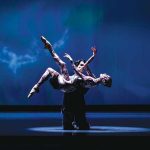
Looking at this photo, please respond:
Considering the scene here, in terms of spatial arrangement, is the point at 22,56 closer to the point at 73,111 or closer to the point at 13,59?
the point at 13,59

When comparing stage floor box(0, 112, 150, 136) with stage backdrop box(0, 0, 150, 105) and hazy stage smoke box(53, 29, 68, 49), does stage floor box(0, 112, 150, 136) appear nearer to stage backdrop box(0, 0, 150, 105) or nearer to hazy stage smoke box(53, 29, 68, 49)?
stage backdrop box(0, 0, 150, 105)

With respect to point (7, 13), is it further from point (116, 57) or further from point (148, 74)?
point (148, 74)

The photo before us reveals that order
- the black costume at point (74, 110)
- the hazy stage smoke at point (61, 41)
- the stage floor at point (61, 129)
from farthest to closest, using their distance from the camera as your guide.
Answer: the hazy stage smoke at point (61, 41) → the black costume at point (74, 110) → the stage floor at point (61, 129)

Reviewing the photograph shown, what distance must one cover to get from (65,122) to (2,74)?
13.0 ft

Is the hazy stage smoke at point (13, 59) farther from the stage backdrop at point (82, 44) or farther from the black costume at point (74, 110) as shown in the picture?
the black costume at point (74, 110)

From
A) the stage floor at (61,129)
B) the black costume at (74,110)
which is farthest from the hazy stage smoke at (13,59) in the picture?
the black costume at (74,110)

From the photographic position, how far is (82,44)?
10.5 m

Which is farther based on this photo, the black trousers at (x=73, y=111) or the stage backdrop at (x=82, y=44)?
the stage backdrop at (x=82, y=44)

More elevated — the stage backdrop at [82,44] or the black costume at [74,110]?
the stage backdrop at [82,44]

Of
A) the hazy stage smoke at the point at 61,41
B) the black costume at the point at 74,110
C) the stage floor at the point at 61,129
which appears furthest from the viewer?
the hazy stage smoke at the point at 61,41

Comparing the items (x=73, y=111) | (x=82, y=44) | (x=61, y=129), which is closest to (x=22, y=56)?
(x=82, y=44)

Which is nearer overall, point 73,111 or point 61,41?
point 73,111

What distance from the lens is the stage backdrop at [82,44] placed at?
10.5m

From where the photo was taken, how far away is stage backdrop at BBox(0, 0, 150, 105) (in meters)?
10.5
